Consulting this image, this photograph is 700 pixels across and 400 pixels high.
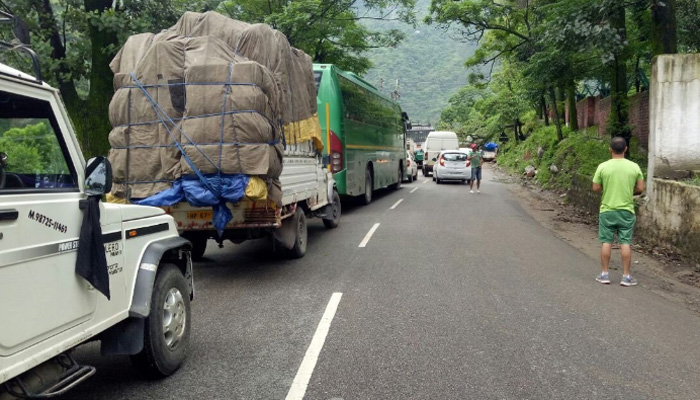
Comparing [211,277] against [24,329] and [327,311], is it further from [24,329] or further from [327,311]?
[24,329]

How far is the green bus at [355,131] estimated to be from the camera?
40.7ft

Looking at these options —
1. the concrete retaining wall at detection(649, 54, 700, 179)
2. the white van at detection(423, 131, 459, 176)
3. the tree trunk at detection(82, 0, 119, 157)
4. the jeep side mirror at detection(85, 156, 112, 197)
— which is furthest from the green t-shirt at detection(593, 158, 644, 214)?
the white van at detection(423, 131, 459, 176)

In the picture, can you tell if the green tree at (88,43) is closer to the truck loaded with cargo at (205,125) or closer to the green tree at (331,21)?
the green tree at (331,21)

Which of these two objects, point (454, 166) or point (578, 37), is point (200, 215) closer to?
point (578, 37)

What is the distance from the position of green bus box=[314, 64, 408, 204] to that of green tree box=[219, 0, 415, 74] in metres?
3.63

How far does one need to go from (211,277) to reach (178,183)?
158 centimetres

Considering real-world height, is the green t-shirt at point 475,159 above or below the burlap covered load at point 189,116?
below

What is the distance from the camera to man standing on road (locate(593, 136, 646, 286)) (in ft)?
22.9

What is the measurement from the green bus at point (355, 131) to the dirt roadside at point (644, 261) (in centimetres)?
477

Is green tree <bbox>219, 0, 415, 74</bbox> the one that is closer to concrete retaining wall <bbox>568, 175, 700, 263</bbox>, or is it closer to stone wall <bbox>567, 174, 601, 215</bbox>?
stone wall <bbox>567, 174, 601, 215</bbox>

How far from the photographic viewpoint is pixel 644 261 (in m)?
8.70

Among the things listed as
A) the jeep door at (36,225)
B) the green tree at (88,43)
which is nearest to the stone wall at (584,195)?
the green tree at (88,43)

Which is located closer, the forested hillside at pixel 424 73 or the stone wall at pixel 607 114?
the stone wall at pixel 607 114

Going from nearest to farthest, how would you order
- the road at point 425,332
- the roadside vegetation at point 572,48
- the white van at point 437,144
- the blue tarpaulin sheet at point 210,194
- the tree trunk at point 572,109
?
the road at point 425,332, the blue tarpaulin sheet at point 210,194, the roadside vegetation at point 572,48, the tree trunk at point 572,109, the white van at point 437,144
